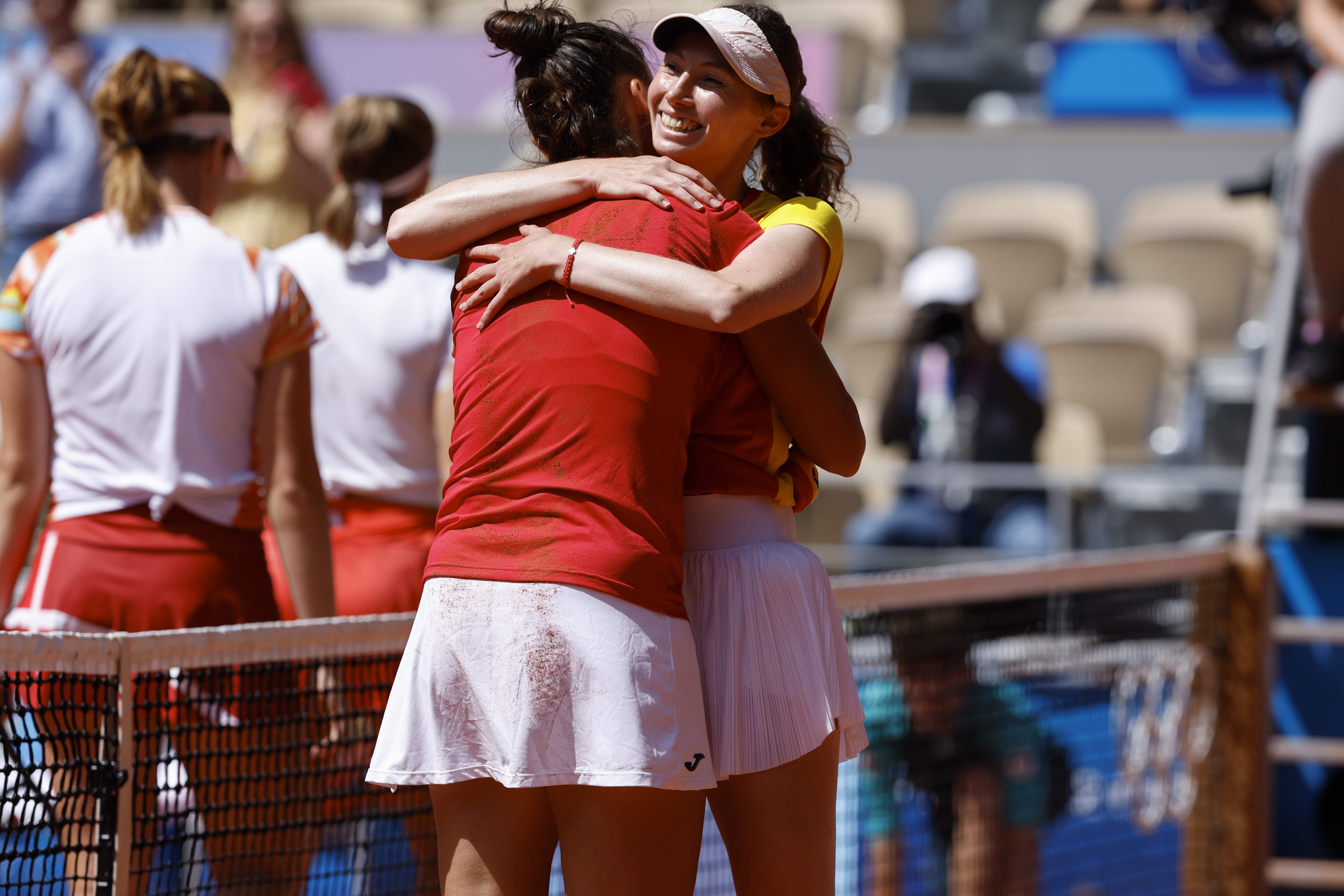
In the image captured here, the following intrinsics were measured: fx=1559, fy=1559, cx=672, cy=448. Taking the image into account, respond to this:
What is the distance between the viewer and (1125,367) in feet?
26.5

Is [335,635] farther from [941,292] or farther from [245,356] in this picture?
[941,292]

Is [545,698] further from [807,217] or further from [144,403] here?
[144,403]

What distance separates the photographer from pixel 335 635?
2.69 meters

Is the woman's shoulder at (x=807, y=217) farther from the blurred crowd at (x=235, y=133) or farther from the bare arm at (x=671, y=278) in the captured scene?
the blurred crowd at (x=235, y=133)

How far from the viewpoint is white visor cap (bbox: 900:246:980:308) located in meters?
6.54

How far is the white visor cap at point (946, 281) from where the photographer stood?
6543mm

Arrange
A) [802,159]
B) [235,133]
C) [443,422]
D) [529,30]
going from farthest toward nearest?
1. [235,133]
2. [443,422]
3. [802,159]
4. [529,30]

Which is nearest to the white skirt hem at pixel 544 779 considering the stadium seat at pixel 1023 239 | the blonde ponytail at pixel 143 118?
the blonde ponytail at pixel 143 118

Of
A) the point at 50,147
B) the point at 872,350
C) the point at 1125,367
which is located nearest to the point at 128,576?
the point at 50,147

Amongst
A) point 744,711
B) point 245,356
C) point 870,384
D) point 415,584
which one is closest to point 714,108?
point 744,711

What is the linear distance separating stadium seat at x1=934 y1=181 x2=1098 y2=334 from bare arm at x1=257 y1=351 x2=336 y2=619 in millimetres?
6974

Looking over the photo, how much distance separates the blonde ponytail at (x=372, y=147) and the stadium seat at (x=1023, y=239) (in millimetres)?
6388

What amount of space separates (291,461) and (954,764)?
6.53ft

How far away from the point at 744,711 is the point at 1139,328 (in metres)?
6.73
